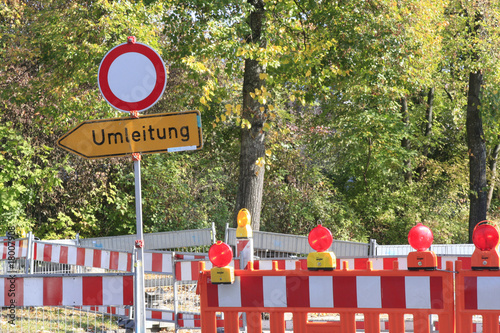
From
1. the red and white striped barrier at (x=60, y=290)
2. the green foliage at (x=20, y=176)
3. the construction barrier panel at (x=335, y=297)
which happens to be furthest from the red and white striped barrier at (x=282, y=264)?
the green foliage at (x=20, y=176)

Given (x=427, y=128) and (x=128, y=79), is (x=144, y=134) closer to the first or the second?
(x=128, y=79)

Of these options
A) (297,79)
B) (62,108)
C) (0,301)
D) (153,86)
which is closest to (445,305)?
(153,86)

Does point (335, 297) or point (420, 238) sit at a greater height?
point (420, 238)

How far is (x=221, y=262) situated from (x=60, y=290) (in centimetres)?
130

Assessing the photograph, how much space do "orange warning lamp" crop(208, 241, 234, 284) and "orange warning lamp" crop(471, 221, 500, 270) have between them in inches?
77.4

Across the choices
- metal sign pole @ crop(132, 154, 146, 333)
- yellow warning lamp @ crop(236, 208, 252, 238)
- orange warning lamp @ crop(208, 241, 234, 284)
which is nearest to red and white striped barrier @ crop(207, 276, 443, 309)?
orange warning lamp @ crop(208, 241, 234, 284)

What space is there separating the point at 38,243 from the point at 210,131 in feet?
26.0

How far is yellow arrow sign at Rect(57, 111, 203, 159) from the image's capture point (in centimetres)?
437

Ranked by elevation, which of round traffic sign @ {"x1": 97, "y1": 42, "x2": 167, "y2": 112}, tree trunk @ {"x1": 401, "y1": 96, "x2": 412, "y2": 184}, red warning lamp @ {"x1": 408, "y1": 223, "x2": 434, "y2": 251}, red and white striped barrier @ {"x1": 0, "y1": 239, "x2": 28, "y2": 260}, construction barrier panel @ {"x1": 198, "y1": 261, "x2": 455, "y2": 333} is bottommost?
A: construction barrier panel @ {"x1": 198, "y1": 261, "x2": 455, "y2": 333}

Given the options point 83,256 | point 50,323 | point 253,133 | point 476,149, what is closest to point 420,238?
point 50,323

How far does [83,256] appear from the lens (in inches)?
361

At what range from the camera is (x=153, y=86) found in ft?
14.4

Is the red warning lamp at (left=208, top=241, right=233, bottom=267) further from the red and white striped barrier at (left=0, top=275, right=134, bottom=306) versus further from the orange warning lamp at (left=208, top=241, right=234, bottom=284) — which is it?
the red and white striped barrier at (left=0, top=275, right=134, bottom=306)

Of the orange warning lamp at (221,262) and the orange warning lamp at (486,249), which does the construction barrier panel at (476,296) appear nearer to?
the orange warning lamp at (486,249)
